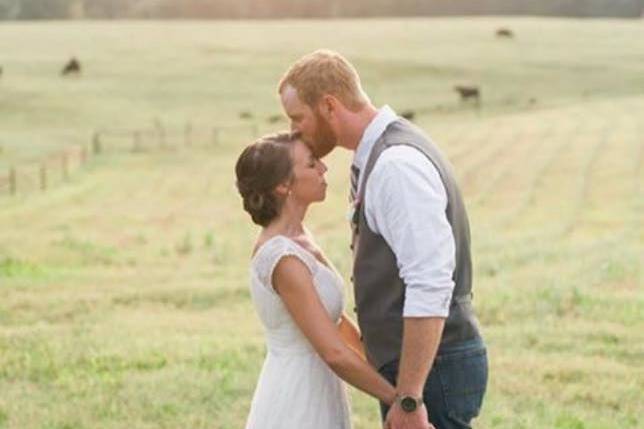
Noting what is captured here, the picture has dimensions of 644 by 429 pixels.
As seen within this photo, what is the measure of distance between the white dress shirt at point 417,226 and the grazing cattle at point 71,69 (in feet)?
251

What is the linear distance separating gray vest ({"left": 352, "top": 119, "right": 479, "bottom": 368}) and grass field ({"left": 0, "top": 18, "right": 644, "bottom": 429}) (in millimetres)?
4252

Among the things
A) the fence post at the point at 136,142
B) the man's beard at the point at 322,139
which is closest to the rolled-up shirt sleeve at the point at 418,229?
the man's beard at the point at 322,139

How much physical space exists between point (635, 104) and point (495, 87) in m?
15.8

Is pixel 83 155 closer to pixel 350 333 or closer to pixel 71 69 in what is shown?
pixel 71 69

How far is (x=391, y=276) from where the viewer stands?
5219 mm

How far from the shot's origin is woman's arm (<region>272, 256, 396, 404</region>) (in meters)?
5.40

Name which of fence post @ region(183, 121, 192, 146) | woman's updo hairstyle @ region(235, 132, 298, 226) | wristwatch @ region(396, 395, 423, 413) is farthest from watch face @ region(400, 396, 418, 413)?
fence post @ region(183, 121, 192, 146)

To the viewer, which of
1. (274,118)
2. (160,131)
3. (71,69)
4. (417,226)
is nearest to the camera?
(417,226)

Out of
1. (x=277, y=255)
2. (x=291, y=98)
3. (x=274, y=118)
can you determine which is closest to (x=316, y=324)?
(x=277, y=255)

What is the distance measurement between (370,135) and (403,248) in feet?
1.53

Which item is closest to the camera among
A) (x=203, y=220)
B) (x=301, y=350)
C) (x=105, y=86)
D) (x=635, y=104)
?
(x=301, y=350)

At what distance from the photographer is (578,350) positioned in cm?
1239

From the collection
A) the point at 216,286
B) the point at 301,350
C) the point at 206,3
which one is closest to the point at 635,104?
the point at 216,286

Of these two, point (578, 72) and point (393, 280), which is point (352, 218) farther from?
point (578, 72)
